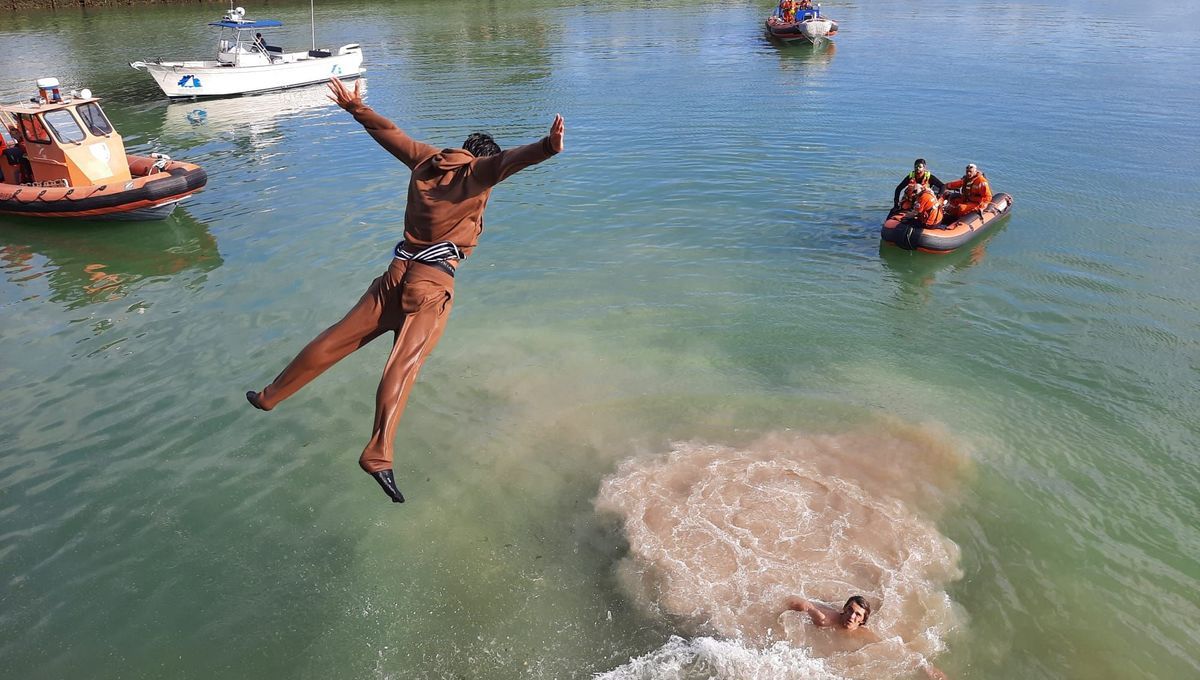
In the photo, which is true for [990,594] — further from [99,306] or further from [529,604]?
[99,306]

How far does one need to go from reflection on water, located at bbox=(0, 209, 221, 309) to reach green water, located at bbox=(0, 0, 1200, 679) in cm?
11

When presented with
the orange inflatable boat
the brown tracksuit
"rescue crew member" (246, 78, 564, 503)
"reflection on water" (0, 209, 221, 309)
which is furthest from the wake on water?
the orange inflatable boat

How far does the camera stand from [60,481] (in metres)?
8.65

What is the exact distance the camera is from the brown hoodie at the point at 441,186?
539 centimetres

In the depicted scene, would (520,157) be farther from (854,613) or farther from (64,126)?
(64,126)

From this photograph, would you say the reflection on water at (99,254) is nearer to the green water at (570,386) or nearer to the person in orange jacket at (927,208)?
the green water at (570,386)

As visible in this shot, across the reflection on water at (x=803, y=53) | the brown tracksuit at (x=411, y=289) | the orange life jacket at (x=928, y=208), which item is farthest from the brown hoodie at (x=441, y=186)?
the reflection on water at (x=803, y=53)

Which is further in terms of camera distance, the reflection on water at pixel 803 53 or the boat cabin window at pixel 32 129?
the reflection on water at pixel 803 53

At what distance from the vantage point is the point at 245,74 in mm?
29844

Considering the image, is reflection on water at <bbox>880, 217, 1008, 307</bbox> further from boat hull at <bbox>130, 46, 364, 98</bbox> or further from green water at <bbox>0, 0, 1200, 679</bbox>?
boat hull at <bbox>130, 46, 364, 98</bbox>

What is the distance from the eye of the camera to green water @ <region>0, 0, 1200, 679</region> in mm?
7086

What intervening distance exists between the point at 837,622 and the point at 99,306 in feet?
41.1

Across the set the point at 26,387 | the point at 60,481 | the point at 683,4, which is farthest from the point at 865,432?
the point at 683,4

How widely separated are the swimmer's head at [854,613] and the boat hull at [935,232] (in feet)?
31.9
